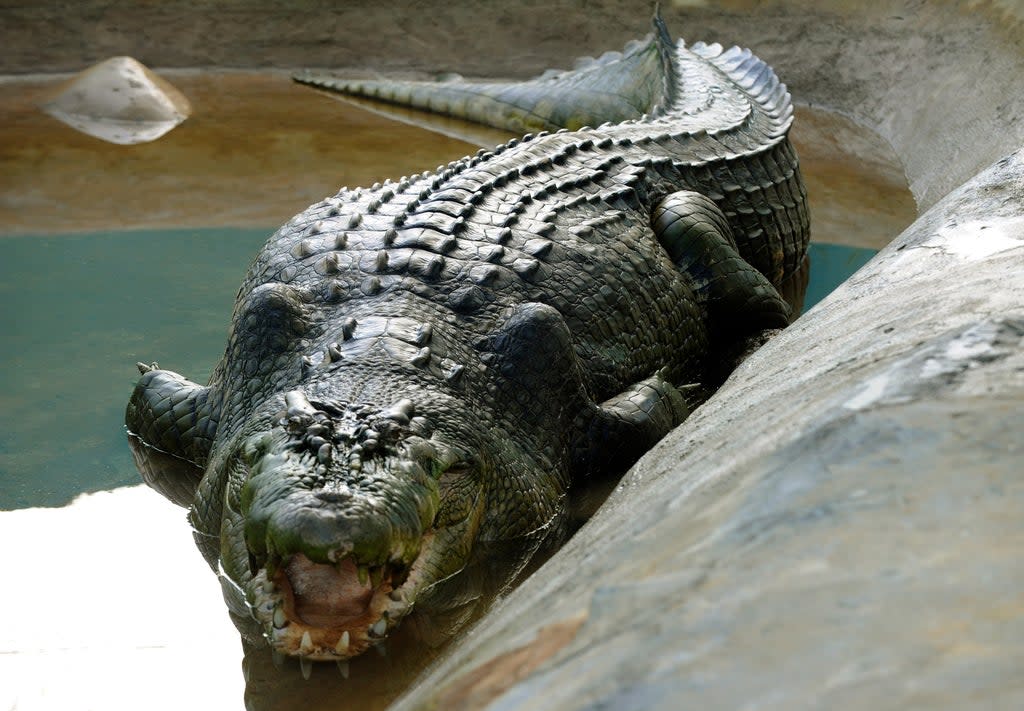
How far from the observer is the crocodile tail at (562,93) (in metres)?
6.50

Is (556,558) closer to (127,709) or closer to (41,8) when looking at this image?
(127,709)

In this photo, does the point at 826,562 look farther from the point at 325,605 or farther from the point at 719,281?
the point at 719,281

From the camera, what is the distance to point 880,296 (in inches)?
115

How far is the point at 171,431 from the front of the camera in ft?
12.6

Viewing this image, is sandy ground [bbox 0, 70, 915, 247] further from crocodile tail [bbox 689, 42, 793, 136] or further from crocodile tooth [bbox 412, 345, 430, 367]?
crocodile tooth [bbox 412, 345, 430, 367]

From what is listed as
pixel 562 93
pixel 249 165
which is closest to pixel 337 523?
pixel 249 165

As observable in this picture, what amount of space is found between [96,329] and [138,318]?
163mm

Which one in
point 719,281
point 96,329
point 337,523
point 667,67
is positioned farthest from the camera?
point 667,67

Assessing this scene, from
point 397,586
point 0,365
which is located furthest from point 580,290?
point 0,365

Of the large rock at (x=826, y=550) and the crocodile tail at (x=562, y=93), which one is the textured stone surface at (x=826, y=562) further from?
the crocodile tail at (x=562, y=93)

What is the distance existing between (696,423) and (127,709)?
1468 millimetres

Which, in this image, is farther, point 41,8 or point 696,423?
point 41,8

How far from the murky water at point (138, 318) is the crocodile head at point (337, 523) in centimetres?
27

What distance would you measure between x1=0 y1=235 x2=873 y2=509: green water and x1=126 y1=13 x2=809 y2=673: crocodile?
0.79ft
